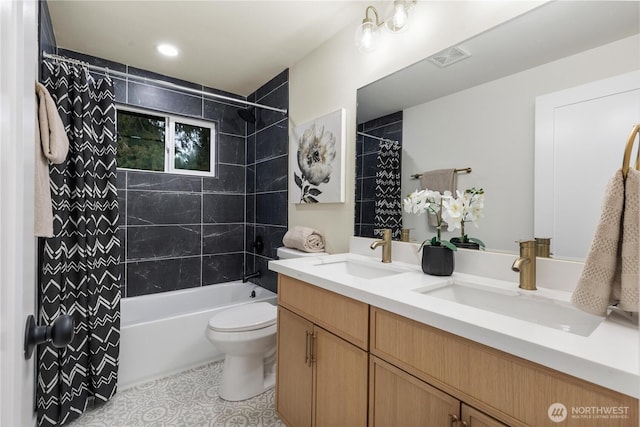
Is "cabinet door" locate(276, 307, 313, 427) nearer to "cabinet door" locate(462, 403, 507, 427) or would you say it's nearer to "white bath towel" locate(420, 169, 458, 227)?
"cabinet door" locate(462, 403, 507, 427)

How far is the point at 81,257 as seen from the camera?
5.78 ft

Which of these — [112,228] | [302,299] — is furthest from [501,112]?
[112,228]

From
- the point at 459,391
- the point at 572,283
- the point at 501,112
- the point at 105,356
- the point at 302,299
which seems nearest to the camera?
the point at 459,391

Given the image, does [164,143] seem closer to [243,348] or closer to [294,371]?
[243,348]

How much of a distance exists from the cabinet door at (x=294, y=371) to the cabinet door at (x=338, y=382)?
64 millimetres

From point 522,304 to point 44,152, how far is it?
6.77 ft

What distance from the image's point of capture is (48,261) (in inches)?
63.9

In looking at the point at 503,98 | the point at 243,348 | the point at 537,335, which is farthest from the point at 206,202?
the point at 537,335

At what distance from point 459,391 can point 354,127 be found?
1.53 meters

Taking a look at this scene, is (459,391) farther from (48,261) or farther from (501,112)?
(48,261)

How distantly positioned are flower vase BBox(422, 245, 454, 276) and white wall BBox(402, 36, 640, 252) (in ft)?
0.54

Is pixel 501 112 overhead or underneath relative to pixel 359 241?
overhead

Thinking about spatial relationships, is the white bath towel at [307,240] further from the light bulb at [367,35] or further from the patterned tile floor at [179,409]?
the light bulb at [367,35]

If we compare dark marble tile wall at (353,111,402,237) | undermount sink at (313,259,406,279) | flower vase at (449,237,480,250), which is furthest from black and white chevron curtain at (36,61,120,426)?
flower vase at (449,237,480,250)
